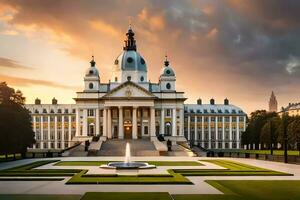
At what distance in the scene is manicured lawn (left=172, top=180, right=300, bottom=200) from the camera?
28.6m

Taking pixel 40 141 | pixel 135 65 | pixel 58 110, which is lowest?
pixel 40 141

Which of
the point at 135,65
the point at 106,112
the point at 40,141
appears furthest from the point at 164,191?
the point at 40,141

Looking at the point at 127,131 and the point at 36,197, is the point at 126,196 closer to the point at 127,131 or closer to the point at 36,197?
the point at 36,197

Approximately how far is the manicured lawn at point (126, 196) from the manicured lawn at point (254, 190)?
0.98 meters

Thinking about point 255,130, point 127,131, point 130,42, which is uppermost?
point 130,42

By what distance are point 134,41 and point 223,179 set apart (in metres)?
94.9

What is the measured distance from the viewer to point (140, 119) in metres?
119

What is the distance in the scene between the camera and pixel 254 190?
32.4m

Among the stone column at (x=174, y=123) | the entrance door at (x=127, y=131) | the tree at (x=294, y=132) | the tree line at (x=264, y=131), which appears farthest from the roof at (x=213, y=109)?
the tree at (x=294, y=132)

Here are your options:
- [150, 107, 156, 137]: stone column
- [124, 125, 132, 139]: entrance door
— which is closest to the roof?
[150, 107, 156, 137]: stone column

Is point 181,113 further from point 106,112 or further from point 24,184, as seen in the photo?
point 24,184

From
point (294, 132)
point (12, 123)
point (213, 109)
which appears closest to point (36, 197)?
point (12, 123)

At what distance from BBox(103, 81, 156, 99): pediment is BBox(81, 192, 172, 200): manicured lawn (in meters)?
84.8

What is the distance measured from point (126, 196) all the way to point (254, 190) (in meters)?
9.24
